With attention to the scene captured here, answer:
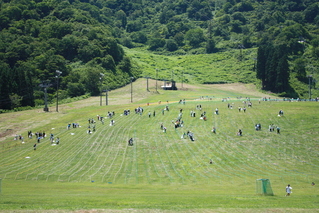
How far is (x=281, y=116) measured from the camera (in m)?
78.8

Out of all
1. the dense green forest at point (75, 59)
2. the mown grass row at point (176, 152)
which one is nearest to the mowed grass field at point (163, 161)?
the mown grass row at point (176, 152)

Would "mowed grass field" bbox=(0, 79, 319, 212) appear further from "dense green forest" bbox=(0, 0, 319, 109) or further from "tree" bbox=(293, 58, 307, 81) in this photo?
"tree" bbox=(293, 58, 307, 81)

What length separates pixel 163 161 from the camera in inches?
2160

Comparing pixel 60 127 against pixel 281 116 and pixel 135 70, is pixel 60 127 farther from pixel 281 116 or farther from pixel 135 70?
pixel 135 70

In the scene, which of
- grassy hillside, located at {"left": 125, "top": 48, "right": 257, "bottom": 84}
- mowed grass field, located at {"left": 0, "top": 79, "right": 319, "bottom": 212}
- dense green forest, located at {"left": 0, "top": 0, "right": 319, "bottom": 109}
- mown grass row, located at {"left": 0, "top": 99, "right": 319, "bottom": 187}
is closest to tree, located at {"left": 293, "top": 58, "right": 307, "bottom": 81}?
dense green forest, located at {"left": 0, "top": 0, "right": 319, "bottom": 109}

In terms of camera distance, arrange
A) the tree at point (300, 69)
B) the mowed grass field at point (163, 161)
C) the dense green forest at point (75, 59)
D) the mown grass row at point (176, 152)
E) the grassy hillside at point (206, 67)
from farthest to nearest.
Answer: the grassy hillside at point (206, 67) → the tree at point (300, 69) → the dense green forest at point (75, 59) → the mown grass row at point (176, 152) → the mowed grass field at point (163, 161)

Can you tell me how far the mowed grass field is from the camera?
31859 millimetres

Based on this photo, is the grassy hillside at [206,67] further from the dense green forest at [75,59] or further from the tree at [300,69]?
the tree at [300,69]

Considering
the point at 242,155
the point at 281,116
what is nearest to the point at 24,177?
the point at 242,155

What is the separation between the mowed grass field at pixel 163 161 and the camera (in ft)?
105

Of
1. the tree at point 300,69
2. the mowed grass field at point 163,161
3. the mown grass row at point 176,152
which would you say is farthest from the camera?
the tree at point 300,69

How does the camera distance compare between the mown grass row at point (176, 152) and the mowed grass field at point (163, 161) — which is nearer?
the mowed grass field at point (163, 161)

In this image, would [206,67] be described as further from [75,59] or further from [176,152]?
[176,152]

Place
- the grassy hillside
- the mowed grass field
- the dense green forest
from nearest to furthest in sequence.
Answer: the mowed grass field → the dense green forest → the grassy hillside
